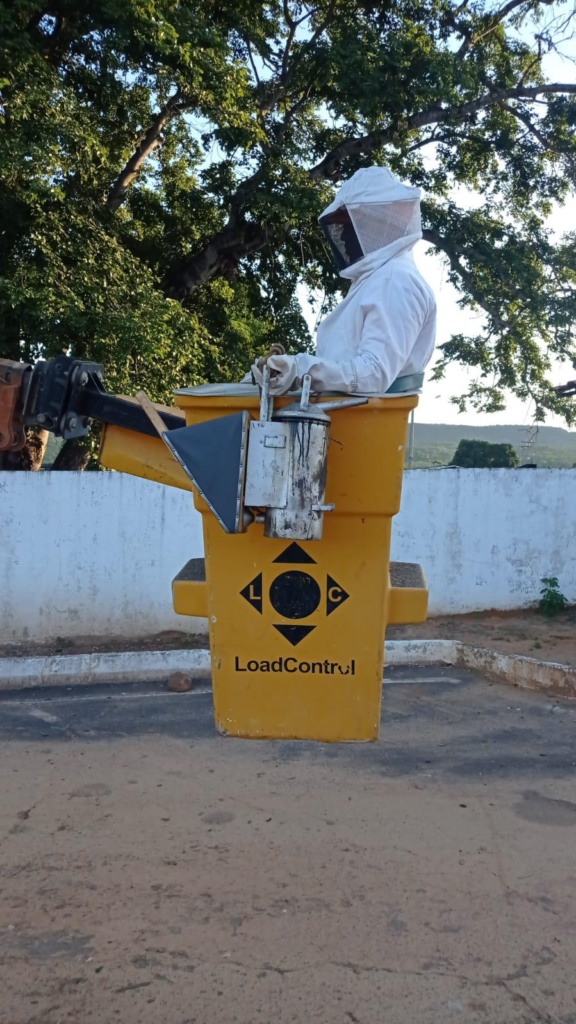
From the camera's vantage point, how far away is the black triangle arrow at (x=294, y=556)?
2.25 m

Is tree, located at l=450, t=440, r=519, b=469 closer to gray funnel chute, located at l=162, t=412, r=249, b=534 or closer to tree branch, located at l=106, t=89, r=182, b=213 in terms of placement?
tree branch, located at l=106, t=89, r=182, b=213

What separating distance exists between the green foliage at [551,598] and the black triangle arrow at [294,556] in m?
8.04

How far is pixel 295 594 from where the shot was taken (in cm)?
227

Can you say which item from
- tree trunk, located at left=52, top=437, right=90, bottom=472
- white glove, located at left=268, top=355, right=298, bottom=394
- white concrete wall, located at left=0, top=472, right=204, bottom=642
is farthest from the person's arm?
tree trunk, located at left=52, top=437, right=90, bottom=472

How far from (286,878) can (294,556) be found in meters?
2.07

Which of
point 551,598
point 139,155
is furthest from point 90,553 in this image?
point 139,155

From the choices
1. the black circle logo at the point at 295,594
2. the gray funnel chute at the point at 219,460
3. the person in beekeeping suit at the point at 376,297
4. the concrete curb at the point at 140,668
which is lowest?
the concrete curb at the point at 140,668

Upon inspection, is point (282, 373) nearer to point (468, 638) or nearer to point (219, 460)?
point (219, 460)

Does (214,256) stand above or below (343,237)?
above

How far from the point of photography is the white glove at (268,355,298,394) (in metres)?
2.10

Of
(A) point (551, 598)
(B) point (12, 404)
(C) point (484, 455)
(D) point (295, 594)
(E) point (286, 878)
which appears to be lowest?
(E) point (286, 878)

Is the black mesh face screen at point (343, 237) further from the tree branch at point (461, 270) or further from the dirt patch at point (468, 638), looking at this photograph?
the tree branch at point (461, 270)

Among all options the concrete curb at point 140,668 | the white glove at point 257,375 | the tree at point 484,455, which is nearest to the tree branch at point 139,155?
the concrete curb at point 140,668

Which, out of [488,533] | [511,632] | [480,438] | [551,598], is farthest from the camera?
[480,438]
